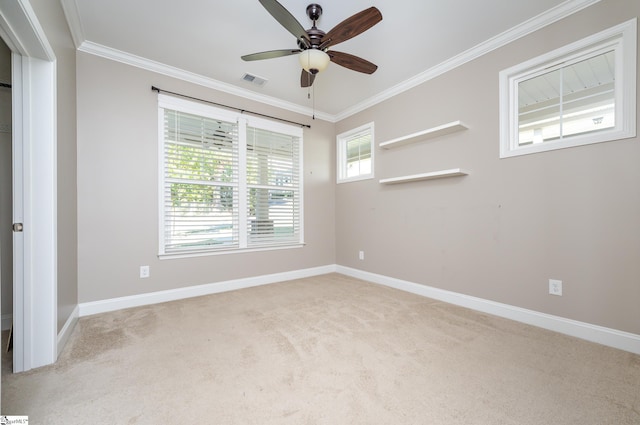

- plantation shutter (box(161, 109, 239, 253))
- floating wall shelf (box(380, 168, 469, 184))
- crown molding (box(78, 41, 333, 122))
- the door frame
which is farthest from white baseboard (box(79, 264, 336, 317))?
crown molding (box(78, 41, 333, 122))

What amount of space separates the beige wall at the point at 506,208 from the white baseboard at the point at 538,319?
0.18ft

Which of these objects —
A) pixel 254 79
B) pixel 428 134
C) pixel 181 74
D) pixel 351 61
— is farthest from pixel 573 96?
pixel 181 74

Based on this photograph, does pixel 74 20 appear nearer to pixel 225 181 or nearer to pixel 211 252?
pixel 225 181

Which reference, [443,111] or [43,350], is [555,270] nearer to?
[443,111]

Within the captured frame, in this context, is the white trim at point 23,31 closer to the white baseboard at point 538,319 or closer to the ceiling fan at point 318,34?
the ceiling fan at point 318,34

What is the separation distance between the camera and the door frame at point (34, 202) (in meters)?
1.64

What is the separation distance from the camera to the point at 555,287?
2277mm

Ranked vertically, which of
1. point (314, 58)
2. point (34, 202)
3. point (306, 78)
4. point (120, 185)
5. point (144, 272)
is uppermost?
point (306, 78)

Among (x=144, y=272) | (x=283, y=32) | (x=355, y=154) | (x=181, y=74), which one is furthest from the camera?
(x=355, y=154)

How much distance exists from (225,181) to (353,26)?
2.39 metres

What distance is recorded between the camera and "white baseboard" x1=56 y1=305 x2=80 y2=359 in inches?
76.8

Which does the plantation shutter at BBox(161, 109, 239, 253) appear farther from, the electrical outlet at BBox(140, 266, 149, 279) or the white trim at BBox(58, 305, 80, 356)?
the white trim at BBox(58, 305, 80, 356)

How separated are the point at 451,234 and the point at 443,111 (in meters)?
1.43

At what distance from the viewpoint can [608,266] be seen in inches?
80.1
